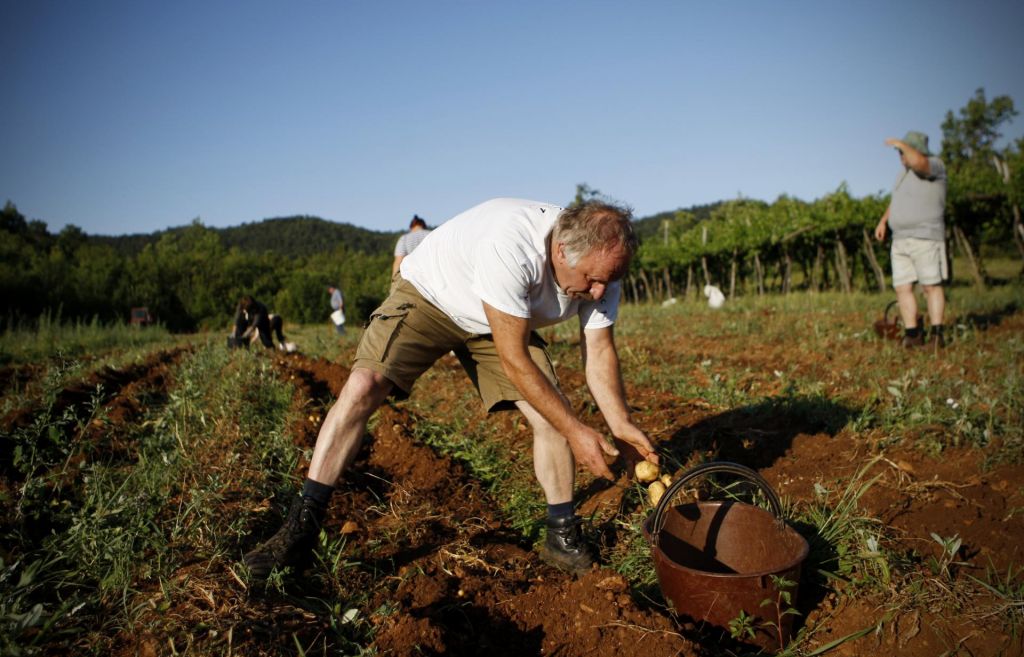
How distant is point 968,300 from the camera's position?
9328 mm

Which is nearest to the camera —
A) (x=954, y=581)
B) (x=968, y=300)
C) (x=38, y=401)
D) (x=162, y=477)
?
(x=954, y=581)

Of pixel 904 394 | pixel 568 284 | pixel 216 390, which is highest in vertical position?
pixel 568 284

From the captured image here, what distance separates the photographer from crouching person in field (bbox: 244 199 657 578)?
2.36 meters

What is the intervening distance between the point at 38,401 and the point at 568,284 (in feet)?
16.4

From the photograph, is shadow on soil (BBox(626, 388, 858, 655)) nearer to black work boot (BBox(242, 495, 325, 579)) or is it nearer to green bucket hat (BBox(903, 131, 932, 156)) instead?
black work boot (BBox(242, 495, 325, 579))

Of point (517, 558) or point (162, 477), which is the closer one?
point (517, 558)

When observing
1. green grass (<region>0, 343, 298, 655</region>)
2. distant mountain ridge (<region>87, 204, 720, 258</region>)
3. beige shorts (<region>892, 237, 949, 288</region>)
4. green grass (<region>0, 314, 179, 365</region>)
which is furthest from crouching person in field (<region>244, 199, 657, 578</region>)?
distant mountain ridge (<region>87, 204, 720, 258</region>)

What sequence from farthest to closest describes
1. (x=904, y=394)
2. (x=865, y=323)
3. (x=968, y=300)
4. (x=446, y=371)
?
(x=968, y=300), (x=865, y=323), (x=446, y=371), (x=904, y=394)

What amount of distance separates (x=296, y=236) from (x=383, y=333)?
10636 centimetres

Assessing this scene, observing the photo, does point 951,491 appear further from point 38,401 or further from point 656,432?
point 38,401

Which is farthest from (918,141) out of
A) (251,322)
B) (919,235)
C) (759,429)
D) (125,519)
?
(251,322)

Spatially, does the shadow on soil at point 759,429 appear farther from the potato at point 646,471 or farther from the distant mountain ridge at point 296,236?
the distant mountain ridge at point 296,236

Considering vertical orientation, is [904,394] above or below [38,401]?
below

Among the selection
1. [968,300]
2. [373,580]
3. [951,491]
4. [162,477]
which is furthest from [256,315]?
[968,300]
